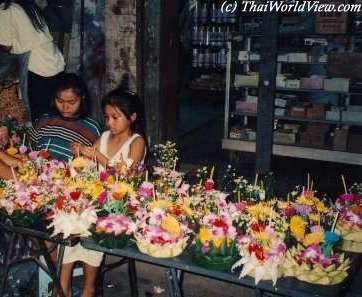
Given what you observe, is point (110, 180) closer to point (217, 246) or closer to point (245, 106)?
point (217, 246)

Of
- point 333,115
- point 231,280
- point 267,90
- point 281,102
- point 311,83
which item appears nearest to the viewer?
point 231,280

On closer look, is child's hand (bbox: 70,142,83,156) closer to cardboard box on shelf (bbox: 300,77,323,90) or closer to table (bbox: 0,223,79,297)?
table (bbox: 0,223,79,297)

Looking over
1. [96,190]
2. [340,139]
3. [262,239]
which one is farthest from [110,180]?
[340,139]

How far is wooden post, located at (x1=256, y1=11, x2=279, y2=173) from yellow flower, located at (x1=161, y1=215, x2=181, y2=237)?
10.4ft

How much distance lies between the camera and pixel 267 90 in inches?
236

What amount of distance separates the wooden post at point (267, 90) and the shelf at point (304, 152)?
2752mm

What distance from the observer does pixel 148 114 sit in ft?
23.1

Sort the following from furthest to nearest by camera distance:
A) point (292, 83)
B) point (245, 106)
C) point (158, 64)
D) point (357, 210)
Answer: point (245, 106), point (292, 83), point (158, 64), point (357, 210)

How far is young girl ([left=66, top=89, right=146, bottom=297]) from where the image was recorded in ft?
12.8

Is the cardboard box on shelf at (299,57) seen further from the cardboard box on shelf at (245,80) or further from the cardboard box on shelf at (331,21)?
the cardboard box on shelf at (245,80)

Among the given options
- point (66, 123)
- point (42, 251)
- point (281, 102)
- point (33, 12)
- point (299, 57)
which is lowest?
point (42, 251)

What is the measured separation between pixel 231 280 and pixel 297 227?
1.88ft

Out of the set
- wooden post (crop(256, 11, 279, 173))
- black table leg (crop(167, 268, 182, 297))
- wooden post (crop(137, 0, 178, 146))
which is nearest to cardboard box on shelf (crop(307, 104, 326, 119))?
wooden post (crop(137, 0, 178, 146))

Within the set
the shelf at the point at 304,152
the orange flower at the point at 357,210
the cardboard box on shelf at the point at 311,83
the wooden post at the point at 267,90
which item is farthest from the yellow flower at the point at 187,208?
the cardboard box on shelf at the point at 311,83
